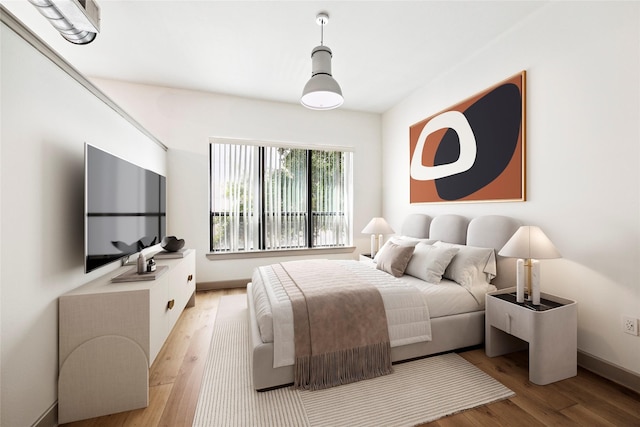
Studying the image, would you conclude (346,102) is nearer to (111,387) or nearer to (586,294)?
(586,294)

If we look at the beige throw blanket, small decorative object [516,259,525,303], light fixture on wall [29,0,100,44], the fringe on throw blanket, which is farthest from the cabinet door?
small decorative object [516,259,525,303]

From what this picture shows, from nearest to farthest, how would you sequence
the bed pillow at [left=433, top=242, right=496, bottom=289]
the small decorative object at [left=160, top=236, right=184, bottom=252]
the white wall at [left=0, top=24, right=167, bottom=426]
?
the white wall at [left=0, top=24, right=167, bottom=426] → the bed pillow at [left=433, top=242, right=496, bottom=289] → the small decorative object at [left=160, top=236, right=184, bottom=252]

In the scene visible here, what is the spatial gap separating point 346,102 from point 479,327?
3.51 metres

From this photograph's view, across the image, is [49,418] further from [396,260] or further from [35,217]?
[396,260]

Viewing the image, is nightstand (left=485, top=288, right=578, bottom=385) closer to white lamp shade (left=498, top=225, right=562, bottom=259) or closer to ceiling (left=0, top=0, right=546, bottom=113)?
→ white lamp shade (left=498, top=225, right=562, bottom=259)

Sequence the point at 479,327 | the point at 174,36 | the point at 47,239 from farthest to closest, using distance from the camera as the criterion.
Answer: the point at 174,36, the point at 479,327, the point at 47,239

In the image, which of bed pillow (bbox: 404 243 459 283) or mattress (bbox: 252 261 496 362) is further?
bed pillow (bbox: 404 243 459 283)

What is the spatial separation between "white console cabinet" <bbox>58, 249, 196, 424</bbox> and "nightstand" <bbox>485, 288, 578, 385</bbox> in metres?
2.47

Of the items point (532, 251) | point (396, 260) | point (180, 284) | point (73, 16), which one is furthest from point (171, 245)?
point (532, 251)

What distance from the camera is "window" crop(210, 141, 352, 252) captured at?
4.15 meters

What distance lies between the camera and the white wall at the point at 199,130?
3.78 metres

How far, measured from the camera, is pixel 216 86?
379 cm

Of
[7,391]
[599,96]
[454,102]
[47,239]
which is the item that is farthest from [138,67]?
[599,96]

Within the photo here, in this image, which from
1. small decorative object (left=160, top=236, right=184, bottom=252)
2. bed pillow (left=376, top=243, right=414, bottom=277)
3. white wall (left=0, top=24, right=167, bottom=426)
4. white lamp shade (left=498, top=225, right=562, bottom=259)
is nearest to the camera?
white wall (left=0, top=24, right=167, bottom=426)
